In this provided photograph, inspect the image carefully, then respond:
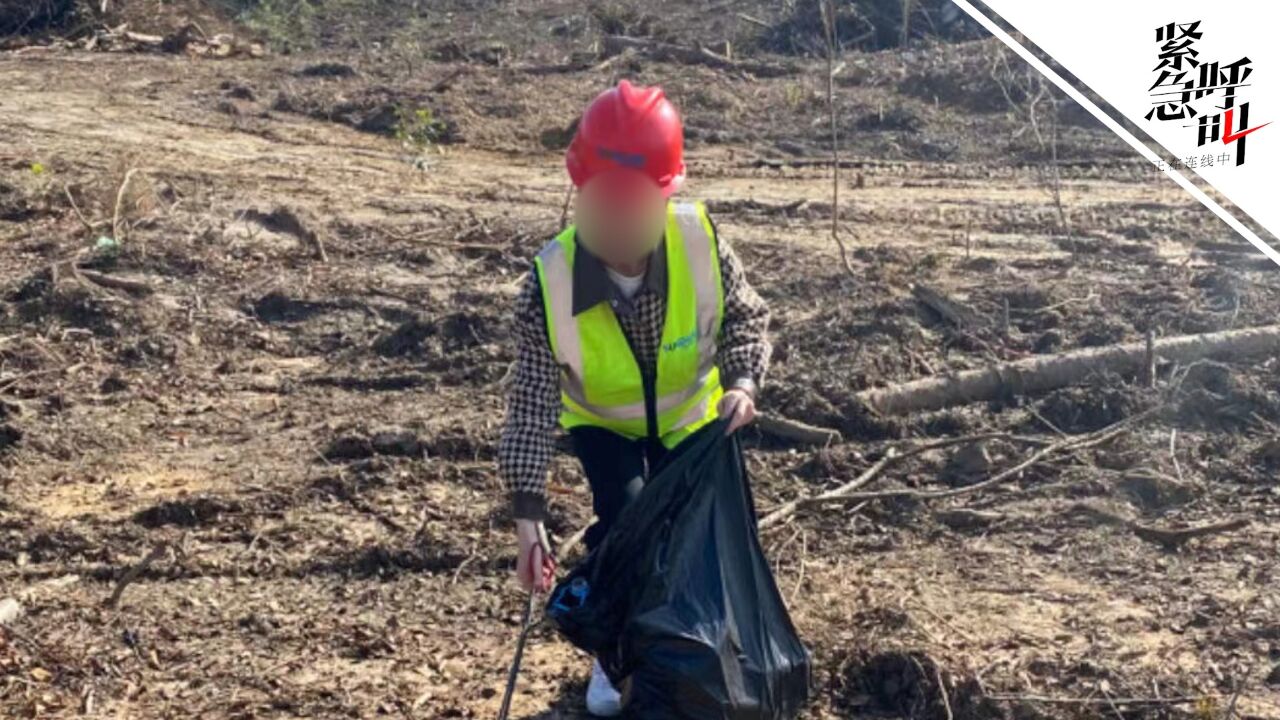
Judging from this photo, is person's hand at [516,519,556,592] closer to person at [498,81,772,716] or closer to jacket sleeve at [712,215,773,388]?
person at [498,81,772,716]

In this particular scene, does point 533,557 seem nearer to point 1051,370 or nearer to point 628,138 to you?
point 628,138

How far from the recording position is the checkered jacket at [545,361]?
391 centimetres

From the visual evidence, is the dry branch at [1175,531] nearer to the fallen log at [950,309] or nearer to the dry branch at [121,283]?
the fallen log at [950,309]

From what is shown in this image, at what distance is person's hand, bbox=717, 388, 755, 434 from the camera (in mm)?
3881

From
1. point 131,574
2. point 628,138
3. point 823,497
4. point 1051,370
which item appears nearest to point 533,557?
point 628,138

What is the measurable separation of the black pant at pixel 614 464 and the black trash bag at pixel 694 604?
143mm

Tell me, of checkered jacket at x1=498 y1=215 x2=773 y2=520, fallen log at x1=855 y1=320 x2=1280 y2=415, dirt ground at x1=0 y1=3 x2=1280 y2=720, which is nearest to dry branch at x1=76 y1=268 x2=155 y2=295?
dirt ground at x1=0 y1=3 x2=1280 y2=720

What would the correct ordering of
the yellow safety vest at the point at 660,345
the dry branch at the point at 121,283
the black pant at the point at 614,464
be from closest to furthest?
the yellow safety vest at the point at 660,345 < the black pant at the point at 614,464 < the dry branch at the point at 121,283

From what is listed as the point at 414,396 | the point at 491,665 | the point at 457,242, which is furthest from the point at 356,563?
the point at 457,242

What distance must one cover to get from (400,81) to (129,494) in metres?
8.38

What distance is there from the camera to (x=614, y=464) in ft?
13.7

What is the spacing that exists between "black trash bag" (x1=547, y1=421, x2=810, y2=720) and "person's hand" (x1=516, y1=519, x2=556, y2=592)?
0.20 meters

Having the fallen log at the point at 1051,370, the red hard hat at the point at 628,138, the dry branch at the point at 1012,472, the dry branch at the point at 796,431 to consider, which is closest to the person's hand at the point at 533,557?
the red hard hat at the point at 628,138

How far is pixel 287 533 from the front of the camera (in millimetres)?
5719
